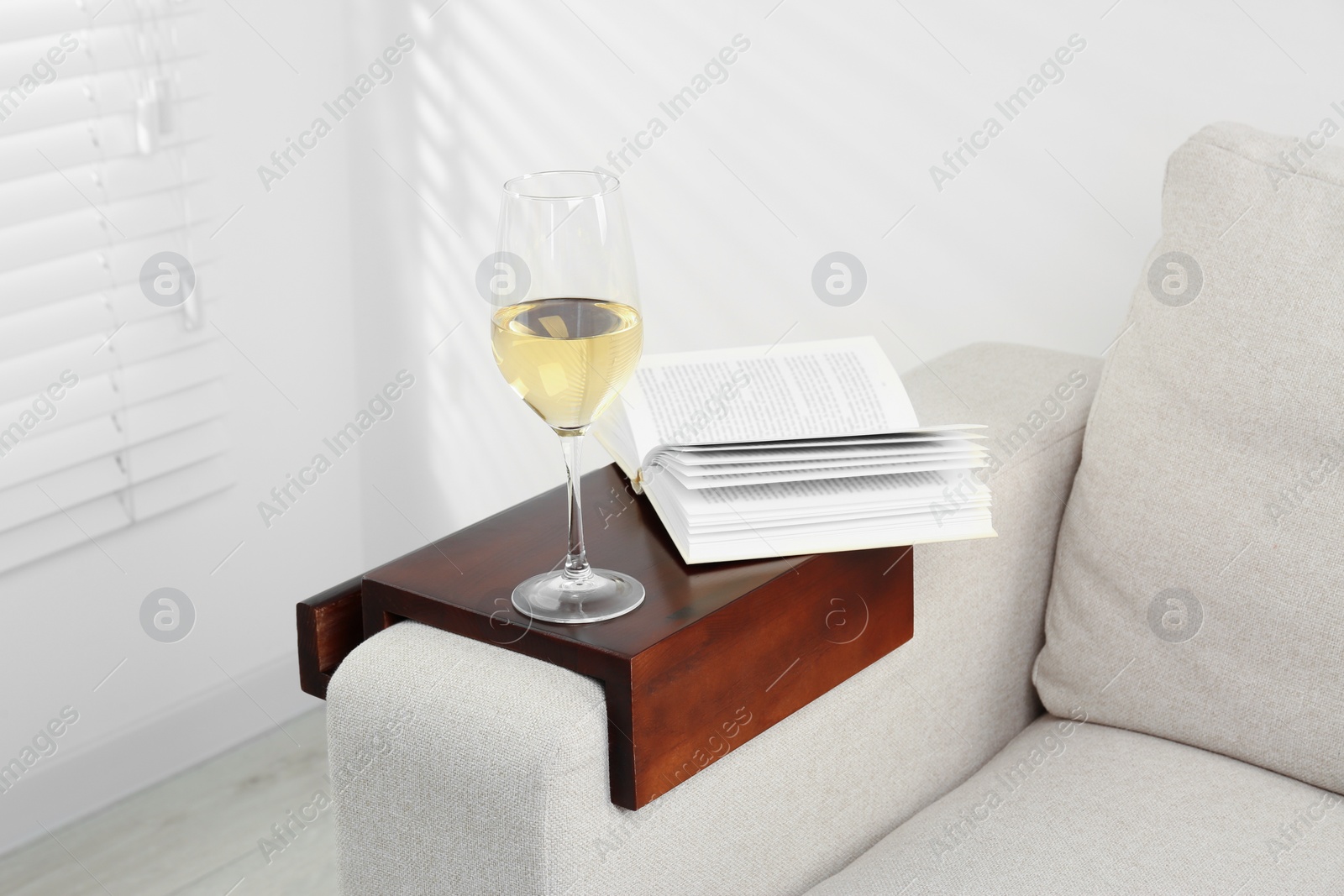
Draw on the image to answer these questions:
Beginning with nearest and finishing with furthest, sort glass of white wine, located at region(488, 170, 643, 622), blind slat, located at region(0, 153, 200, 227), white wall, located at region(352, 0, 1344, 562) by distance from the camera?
glass of white wine, located at region(488, 170, 643, 622) < white wall, located at region(352, 0, 1344, 562) < blind slat, located at region(0, 153, 200, 227)

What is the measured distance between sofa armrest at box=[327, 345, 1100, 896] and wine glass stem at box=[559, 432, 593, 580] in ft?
0.24

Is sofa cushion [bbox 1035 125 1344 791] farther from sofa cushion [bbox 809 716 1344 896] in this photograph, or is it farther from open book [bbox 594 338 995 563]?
open book [bbox 594 338 995 563]

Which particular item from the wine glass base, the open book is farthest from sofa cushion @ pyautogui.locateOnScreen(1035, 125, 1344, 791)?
the wine glass base

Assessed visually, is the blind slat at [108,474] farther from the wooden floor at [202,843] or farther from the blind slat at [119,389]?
the wooden floor at [202,843]

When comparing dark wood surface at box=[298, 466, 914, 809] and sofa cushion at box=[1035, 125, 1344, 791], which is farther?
sofa cushion at box=[1035, 125, 1344, 791]

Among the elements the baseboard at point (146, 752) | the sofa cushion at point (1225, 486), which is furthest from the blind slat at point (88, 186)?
the sofa cushion at point (1225, 486)

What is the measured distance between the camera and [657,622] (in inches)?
33.6

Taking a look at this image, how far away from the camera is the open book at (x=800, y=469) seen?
95 centimetres

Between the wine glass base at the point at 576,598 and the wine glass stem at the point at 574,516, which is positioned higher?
the wine glass stem at the point at 574,516

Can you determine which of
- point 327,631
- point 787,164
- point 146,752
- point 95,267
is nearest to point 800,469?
point 327,631

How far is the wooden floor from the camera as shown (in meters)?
1.76

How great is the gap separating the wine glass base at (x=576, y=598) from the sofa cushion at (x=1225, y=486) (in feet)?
1.62

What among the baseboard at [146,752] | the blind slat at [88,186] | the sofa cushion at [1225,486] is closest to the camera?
the sofa cushion at [1225,486]

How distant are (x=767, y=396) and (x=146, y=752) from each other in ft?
4.73
